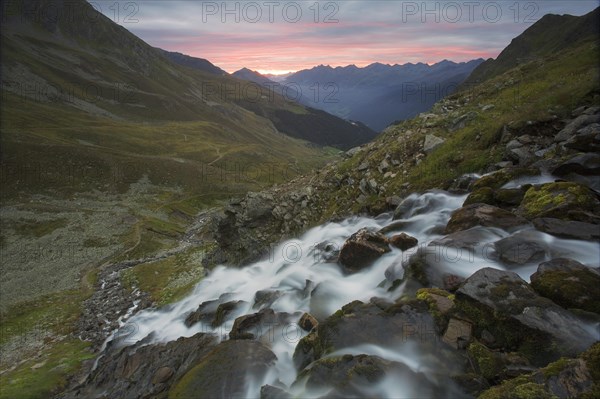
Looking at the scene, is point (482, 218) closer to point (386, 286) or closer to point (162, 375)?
point (386, 286)

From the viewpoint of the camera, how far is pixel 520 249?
15781mm

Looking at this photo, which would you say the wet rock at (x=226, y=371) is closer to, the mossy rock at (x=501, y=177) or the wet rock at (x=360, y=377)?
the wet rock at (x=360, y=377)

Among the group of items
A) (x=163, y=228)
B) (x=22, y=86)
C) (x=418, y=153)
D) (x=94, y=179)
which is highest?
(x=22, y=86)

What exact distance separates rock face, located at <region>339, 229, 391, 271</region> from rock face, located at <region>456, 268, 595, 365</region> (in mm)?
7056

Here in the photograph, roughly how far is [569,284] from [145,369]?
2132cm

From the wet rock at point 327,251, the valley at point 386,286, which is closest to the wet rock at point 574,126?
the valley at point 386,286

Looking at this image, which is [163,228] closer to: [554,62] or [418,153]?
[418,153]

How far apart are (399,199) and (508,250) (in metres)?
10.5

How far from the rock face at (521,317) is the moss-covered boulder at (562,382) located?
203 cm

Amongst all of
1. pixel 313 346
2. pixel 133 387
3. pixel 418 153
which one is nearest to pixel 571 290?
pixel 313 346

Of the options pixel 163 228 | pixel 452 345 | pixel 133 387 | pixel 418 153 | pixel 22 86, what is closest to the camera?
pixel 452 345

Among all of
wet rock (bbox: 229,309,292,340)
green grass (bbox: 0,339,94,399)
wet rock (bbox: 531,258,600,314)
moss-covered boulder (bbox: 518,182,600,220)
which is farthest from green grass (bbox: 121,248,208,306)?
wet rock (bbox: 531,258,600,314)

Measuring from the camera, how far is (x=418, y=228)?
21938 millimetres

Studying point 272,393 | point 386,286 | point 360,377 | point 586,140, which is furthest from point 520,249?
point 272,393
